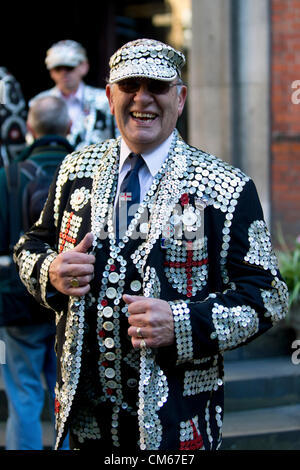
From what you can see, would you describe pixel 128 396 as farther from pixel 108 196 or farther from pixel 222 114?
pixel 222 114

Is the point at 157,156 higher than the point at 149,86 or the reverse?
the reverse

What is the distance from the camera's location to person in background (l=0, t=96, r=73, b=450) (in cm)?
416

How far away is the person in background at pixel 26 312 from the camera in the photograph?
4.16 m

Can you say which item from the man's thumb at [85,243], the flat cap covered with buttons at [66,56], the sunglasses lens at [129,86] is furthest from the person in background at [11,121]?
the man's thumb at [85,243]

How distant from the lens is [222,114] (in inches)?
283

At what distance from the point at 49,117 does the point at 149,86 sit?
6.03ft

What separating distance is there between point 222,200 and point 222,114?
15.3 ft

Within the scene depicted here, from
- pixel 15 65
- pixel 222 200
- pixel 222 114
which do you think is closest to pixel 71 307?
pixel 222 200

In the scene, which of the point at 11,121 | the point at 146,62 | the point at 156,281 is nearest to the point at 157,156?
the point at 146,62

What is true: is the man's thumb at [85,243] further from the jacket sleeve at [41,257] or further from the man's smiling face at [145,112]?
the man's smiling face at [145,112]

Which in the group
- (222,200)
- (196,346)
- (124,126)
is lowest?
(196,346)

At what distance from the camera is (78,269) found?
2.58m

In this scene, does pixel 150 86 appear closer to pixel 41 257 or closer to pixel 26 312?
pixel 41 257

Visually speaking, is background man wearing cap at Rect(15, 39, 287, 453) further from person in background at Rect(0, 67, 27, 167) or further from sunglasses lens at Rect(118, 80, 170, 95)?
person in background at Rect(0, 67, 27, 167)
